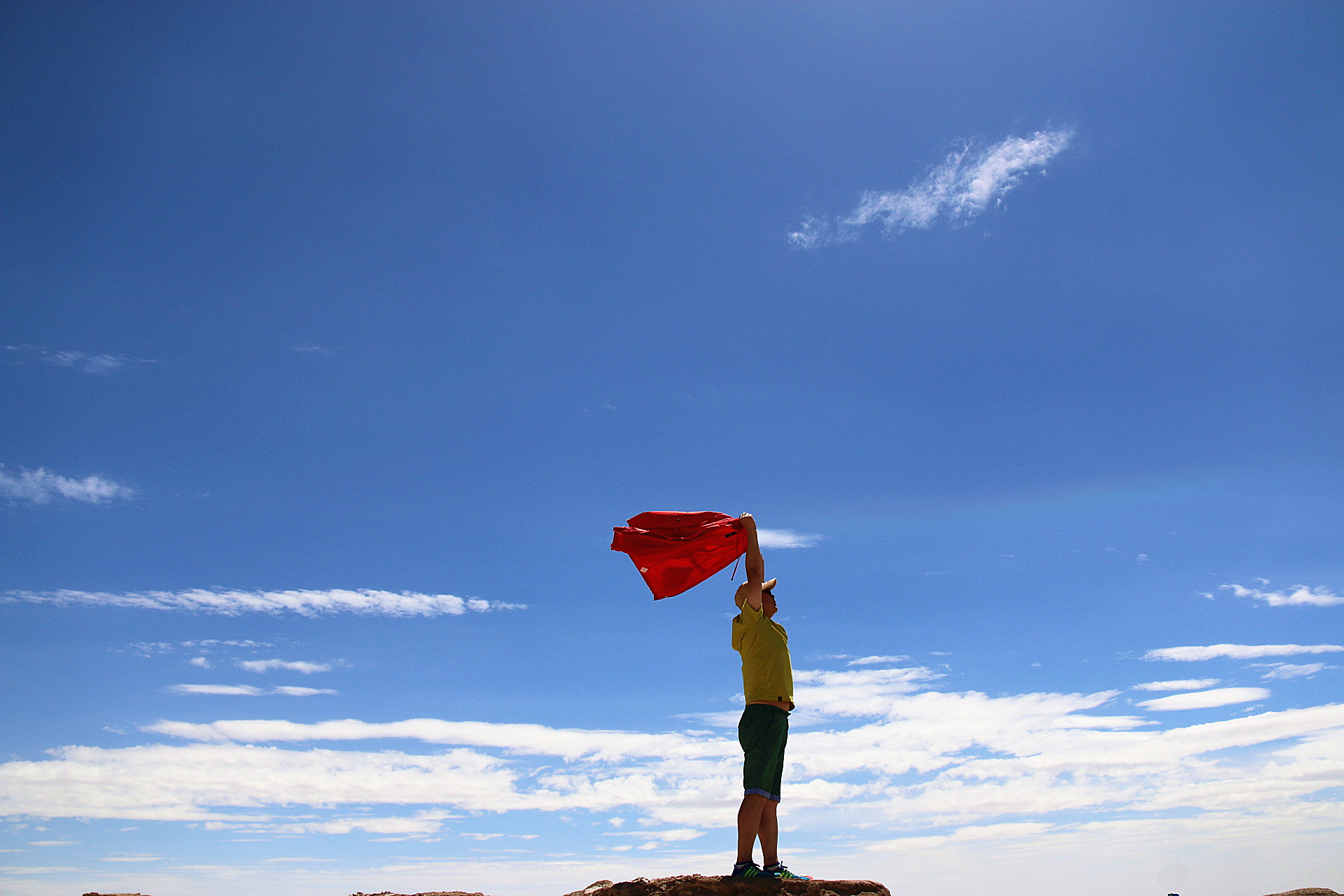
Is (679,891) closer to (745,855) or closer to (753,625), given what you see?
(745,855)

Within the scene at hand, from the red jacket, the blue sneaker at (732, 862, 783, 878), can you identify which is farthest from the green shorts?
the red jacket

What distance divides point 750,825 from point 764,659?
5.81ft

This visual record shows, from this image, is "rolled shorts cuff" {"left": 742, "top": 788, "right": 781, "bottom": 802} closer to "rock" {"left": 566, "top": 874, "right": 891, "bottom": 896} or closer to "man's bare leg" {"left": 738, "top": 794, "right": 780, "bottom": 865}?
"man's bare leg" {"left": 738, "top": 794, "right": 780, "bottom": 865}

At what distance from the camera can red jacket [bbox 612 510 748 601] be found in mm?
10406

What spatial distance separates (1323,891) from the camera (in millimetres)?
10461

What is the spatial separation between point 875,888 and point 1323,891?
250 inches

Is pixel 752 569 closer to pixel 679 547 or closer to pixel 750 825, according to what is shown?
pixel 679 547

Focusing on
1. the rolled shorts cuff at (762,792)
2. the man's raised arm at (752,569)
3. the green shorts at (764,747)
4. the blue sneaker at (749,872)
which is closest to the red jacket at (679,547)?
the man's raised arm at (752,569)

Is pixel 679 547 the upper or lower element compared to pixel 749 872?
upper

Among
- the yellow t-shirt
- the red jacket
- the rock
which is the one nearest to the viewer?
the rock

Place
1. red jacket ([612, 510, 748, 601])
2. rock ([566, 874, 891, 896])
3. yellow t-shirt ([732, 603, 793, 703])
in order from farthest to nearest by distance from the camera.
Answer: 1. red jacket ([612, 510, 748, 601])
2. yellow t-shirt ([732, 603, 793, 703])
3. rock ([566, 874, 891, 896])

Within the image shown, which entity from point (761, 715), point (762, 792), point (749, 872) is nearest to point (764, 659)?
point (761, 715)

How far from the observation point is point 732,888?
8.55 meters

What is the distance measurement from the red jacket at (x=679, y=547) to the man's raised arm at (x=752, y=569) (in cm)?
12
